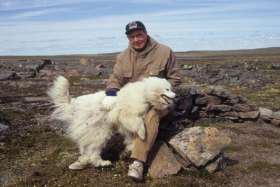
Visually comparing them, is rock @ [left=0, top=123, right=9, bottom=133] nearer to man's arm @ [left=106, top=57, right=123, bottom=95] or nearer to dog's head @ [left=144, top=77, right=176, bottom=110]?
man's arm @ [left=106, top=57, right=123, bottom=95]

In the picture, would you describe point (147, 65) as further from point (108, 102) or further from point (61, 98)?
point (61, 98)

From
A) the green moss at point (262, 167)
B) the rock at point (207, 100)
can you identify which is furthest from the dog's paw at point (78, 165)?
the rock at point (207, 100)

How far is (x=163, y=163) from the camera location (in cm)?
941

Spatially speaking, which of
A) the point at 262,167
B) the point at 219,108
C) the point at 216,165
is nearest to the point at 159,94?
the point at 216,165

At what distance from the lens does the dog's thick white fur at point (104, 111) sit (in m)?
8.91

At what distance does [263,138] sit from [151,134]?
5.79 meters

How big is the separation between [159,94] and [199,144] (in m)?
1.74

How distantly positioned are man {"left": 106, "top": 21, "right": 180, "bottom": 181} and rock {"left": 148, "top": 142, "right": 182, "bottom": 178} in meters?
0.41

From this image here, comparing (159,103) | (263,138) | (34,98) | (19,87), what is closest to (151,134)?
(159,103)

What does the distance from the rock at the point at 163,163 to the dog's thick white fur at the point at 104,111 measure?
67 cm

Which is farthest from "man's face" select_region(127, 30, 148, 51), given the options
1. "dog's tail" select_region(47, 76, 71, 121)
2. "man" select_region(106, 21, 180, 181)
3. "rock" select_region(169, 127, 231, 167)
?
"rock" select_region(169, 127, 231, 167)

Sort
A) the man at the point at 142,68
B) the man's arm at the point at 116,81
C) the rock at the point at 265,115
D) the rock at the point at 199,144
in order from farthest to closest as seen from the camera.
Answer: the rock at the point at 265,115, the man's arm at the point at 116,81, the rock at the point at 199,144, the man at the point at 142,68

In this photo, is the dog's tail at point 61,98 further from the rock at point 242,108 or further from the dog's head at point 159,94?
the rock at point 242,108

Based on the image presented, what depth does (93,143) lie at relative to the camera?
926 cm
